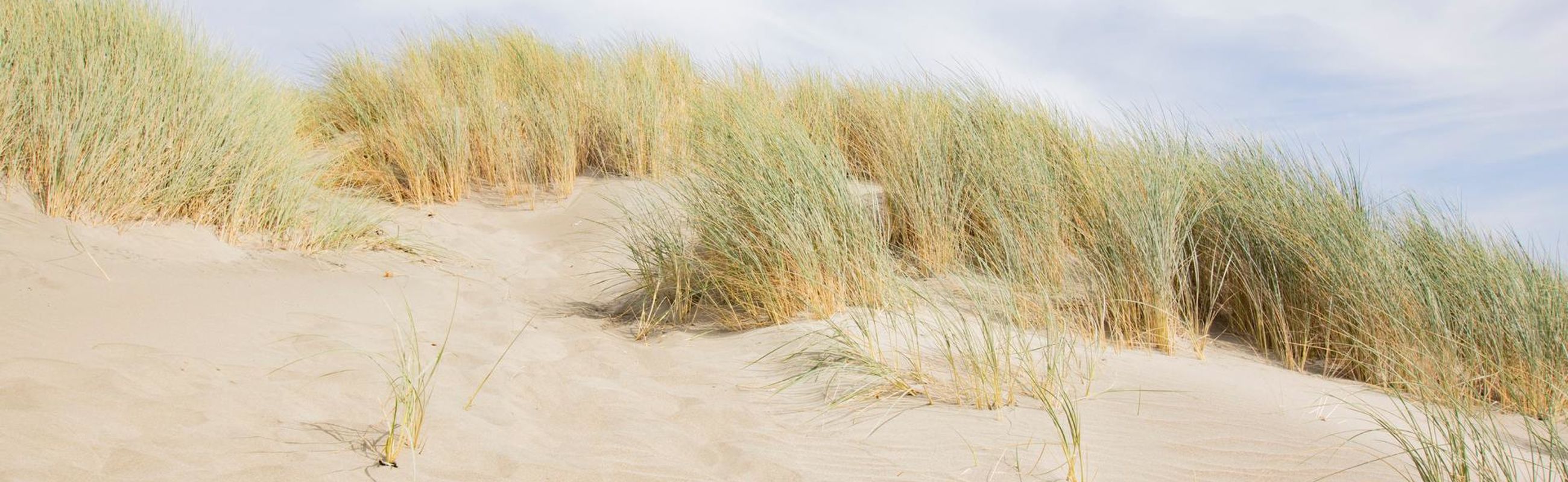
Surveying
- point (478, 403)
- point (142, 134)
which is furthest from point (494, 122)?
point (478, 403)

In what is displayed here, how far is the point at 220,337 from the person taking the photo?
3.65 meters

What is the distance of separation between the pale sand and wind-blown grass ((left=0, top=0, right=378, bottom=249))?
0.28 m

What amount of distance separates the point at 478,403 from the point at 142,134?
3201 millimetres

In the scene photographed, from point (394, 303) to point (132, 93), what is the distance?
6.71ft

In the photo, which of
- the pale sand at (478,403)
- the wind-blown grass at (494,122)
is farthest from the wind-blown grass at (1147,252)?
the wind-blown grass at (494,122)

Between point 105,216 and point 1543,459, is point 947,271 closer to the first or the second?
point 1543,459

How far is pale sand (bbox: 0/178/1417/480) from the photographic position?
2.75 m

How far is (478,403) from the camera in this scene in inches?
132

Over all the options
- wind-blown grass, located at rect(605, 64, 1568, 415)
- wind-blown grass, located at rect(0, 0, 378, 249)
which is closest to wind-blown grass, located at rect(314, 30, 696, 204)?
wind-blown grass, located at rect(0, 0, 378, 249)

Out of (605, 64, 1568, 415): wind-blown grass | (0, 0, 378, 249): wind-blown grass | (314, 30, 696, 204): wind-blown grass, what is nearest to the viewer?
(605, 64, 1568, 415): wind-blown grass

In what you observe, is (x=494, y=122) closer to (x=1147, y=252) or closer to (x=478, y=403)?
(x=478, y=403)

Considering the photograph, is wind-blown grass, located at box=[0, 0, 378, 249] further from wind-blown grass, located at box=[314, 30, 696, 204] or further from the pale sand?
wind-blown grass, located at box=[314, 30, 696, 204]

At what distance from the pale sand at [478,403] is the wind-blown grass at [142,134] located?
0.28m

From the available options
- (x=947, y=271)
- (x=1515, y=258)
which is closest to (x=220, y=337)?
(x=947, y=271)
